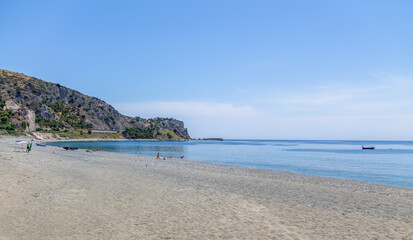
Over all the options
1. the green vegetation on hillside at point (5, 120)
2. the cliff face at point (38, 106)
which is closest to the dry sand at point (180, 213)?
the green vegetation on hillside at point (5, 120)

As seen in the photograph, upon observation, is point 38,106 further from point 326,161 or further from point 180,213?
point 180,213

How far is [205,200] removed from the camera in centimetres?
1427

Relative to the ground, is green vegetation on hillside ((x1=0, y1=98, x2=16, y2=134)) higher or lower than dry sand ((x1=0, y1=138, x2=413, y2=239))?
higher

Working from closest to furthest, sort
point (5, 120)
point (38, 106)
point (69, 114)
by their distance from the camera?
point (5, 120) → point (38, 106) → point (69, 114)

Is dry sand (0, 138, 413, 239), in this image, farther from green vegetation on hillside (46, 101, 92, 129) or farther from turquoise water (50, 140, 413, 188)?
green vegetation on hillside (46, 101, 92, 129)

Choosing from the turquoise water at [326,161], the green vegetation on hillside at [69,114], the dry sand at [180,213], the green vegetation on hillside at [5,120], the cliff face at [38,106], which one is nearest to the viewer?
the dry sand at [180,213]

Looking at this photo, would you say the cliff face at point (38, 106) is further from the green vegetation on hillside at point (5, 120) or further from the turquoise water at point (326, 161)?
the turquoise water at point (326, 161)

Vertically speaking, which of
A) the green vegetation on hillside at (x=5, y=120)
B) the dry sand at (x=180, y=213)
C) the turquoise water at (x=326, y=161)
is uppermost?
the green vegetation on hillside at (x=5, y=120)

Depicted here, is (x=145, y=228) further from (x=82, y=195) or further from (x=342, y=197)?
(x=342, y=197)

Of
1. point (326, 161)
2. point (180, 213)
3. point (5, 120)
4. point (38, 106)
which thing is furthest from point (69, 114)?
point (180, 213)

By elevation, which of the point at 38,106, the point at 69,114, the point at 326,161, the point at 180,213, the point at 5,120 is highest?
the point at 38,106

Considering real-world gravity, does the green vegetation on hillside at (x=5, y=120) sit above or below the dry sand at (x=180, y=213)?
above

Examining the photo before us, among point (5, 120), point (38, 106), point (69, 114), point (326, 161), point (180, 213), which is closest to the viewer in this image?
point (180, 213)

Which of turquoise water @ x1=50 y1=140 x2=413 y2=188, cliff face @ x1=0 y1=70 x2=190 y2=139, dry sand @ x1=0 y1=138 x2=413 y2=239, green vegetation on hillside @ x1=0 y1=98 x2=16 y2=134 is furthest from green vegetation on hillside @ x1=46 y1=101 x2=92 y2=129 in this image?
dry sand @ x1=0 y1=138 x2=413 y2=239
